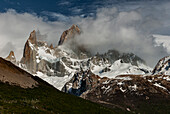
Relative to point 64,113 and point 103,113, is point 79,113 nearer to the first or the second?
point 64,113

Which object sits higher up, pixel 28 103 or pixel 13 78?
pixel 13 78

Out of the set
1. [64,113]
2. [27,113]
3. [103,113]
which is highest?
[27,113]

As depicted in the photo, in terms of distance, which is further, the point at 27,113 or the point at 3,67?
the point at 3,67

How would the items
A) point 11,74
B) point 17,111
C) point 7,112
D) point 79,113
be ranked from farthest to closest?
1. point 11,74
2. point 79,113
3. point 17,111
4. point 7,112

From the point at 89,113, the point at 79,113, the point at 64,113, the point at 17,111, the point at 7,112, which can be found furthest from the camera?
the point at 89,113

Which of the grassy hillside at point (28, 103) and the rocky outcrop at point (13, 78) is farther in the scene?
the rocky outcrop at point (13, 78)

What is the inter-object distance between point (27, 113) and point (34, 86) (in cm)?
8960

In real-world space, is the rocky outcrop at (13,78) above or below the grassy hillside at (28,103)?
above

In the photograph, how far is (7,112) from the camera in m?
69.9

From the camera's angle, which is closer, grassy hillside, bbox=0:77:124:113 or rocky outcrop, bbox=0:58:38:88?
grassy hillside, bbox=0:77:124:113

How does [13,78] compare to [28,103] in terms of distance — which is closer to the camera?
[28,103]

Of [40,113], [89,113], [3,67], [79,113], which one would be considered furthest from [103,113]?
[40,113]

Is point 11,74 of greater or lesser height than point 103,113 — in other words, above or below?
above

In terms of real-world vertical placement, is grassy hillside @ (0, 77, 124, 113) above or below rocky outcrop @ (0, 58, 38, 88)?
below
